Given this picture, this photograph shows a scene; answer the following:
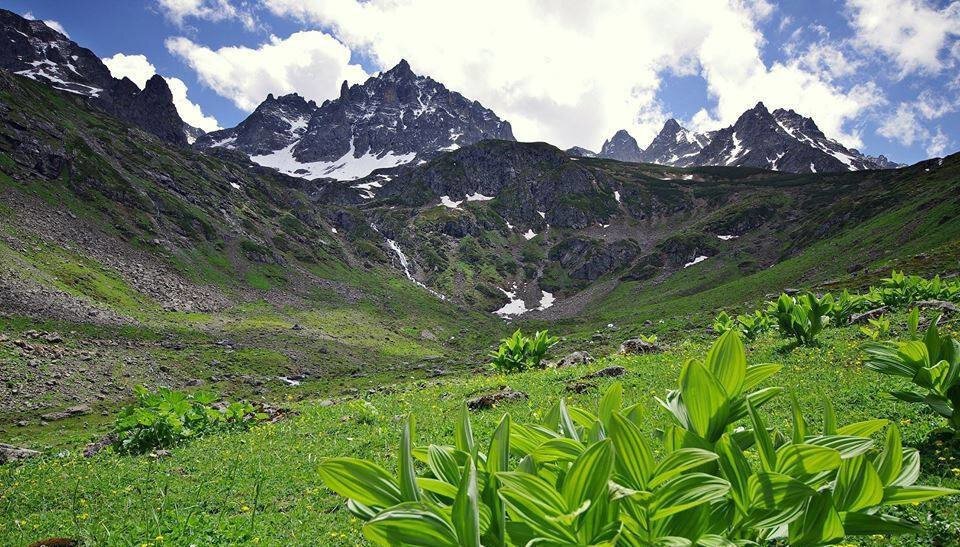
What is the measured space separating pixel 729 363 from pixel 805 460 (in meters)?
0.52

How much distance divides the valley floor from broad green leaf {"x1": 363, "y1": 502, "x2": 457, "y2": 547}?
368 cm

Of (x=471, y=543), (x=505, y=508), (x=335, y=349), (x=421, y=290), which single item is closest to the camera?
(x=471, y=543)

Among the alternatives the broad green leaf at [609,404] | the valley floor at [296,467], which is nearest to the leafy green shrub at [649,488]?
the broad green leaf at [609,404]

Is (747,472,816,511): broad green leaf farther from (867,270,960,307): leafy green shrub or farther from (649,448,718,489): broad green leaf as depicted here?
(867,270,960,307): leafy green shrub

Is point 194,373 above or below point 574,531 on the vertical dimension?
below

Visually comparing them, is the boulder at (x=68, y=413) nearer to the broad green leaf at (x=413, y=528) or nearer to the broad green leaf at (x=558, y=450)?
the broad green leaf at (x=413, y=528)

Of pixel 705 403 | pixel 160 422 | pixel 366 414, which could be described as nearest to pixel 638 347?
pixel 366 414

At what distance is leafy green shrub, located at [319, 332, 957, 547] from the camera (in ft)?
5.45

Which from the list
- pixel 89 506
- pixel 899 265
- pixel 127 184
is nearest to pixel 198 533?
pixel 89 506

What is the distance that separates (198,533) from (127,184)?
116763 millimetres

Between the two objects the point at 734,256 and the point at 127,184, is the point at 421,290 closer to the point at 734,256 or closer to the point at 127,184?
the point at 127,184

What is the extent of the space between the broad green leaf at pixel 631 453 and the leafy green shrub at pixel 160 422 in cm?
1464

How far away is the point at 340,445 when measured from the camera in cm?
1121

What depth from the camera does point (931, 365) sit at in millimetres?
5375
